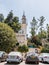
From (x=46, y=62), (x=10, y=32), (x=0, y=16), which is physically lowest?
(x=46, y=62)

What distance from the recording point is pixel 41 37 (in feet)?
221

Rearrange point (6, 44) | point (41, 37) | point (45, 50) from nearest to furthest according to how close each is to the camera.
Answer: point (6, 44) → point (45, 50) → point (41, 37)

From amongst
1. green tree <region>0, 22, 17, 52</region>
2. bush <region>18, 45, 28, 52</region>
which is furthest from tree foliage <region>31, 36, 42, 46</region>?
green tree <region>0, 22, 17, 52</region>

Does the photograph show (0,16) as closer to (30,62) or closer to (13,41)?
(13,41)

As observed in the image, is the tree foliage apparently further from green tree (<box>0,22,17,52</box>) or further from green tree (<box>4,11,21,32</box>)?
green tree (<box>0,22,17,52</box>)

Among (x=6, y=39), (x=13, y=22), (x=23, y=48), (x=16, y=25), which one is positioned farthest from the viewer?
(x=13, y=22)

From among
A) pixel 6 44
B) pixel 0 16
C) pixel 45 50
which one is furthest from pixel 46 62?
pixel 0 16

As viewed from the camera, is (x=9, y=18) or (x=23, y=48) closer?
(x=23, y=48)

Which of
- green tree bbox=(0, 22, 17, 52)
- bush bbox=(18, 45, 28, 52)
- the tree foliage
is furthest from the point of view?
the tree foliage

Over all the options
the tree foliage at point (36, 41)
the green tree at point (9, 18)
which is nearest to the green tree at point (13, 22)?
the green tree at point (9, 18)

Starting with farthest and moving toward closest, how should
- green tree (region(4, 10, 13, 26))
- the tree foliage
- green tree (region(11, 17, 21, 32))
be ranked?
1. the tree foliage
2. green tree (region(4, 10, 13, 26))
3. green tree (region(11, 17, 21, 32))

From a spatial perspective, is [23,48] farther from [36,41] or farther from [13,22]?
[36,41]

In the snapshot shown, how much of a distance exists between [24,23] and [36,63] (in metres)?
34.8

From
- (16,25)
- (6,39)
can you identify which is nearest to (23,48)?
(6,39)
